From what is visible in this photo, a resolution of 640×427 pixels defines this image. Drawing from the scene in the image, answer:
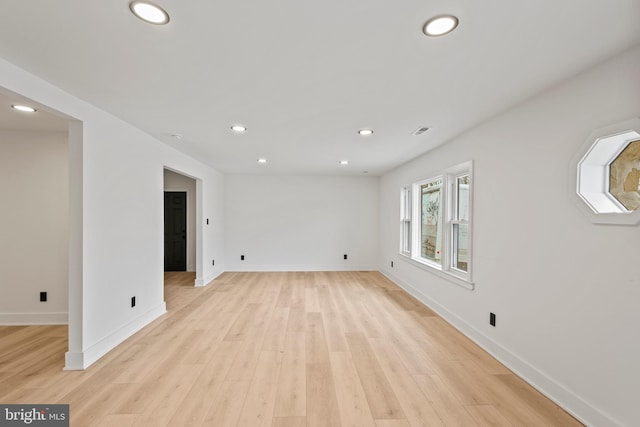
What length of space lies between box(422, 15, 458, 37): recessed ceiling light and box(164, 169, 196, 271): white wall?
20.2 feet

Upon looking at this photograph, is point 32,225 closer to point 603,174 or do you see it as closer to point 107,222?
point 107,222

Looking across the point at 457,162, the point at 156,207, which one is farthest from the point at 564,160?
the point at 156,207

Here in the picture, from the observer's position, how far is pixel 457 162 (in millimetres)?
3262

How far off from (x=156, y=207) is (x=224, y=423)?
2.76 metres

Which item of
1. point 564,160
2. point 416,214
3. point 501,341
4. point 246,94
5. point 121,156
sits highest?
point 246,94

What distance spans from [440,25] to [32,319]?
5052 millimetres

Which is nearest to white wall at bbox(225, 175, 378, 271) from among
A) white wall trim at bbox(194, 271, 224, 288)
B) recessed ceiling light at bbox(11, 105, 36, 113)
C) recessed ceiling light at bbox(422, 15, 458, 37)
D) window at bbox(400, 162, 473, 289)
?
white wall trim at bbox(194, 271, 224, 288)

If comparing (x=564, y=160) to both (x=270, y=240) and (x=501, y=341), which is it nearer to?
(x=501, y=341)

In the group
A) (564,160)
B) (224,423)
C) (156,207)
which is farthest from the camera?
(156,207)

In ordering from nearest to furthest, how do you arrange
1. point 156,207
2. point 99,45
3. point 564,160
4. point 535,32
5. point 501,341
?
1. point 535,32
2. point 99,45
3. point 564,160
4. point 501,341
5. point 156,207

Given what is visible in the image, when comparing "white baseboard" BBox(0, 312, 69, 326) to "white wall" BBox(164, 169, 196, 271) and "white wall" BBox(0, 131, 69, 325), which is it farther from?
"white wall" BBox(164, 169, 196, 271)

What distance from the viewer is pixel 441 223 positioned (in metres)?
3.74

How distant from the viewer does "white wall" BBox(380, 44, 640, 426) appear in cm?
155

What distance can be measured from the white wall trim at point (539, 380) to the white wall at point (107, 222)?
12.3ft
